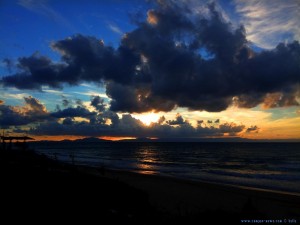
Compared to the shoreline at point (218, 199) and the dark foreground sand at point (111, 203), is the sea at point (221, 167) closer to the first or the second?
the shoreline at point (218, 199)

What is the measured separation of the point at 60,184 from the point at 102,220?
18.7ft

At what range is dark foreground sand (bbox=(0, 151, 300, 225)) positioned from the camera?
11148 mm

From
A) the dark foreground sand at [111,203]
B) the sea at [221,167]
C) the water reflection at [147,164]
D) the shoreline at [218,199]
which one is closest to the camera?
the dark foreground sand at [111,203]

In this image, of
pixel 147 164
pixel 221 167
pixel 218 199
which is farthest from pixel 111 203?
pixel 147 164

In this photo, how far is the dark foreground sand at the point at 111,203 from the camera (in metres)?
11.1

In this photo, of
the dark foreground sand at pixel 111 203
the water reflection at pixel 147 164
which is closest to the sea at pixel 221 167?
the water reflection at pixel 147 164

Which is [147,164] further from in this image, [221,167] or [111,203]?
[111,203]

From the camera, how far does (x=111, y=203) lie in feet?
49.9

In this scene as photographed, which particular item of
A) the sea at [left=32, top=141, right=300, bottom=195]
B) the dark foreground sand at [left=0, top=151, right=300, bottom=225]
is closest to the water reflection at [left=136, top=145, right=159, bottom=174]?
the sea at [left=32, top=141, right=300, bottom=195]

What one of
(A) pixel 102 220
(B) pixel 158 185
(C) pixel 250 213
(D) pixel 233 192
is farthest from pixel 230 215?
(B) pixel 158 185

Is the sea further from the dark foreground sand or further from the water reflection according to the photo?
the dark foreground sand

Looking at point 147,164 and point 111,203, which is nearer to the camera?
point 111,203

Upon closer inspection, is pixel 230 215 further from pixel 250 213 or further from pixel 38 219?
pixel 38 219

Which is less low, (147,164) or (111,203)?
(111,203)
